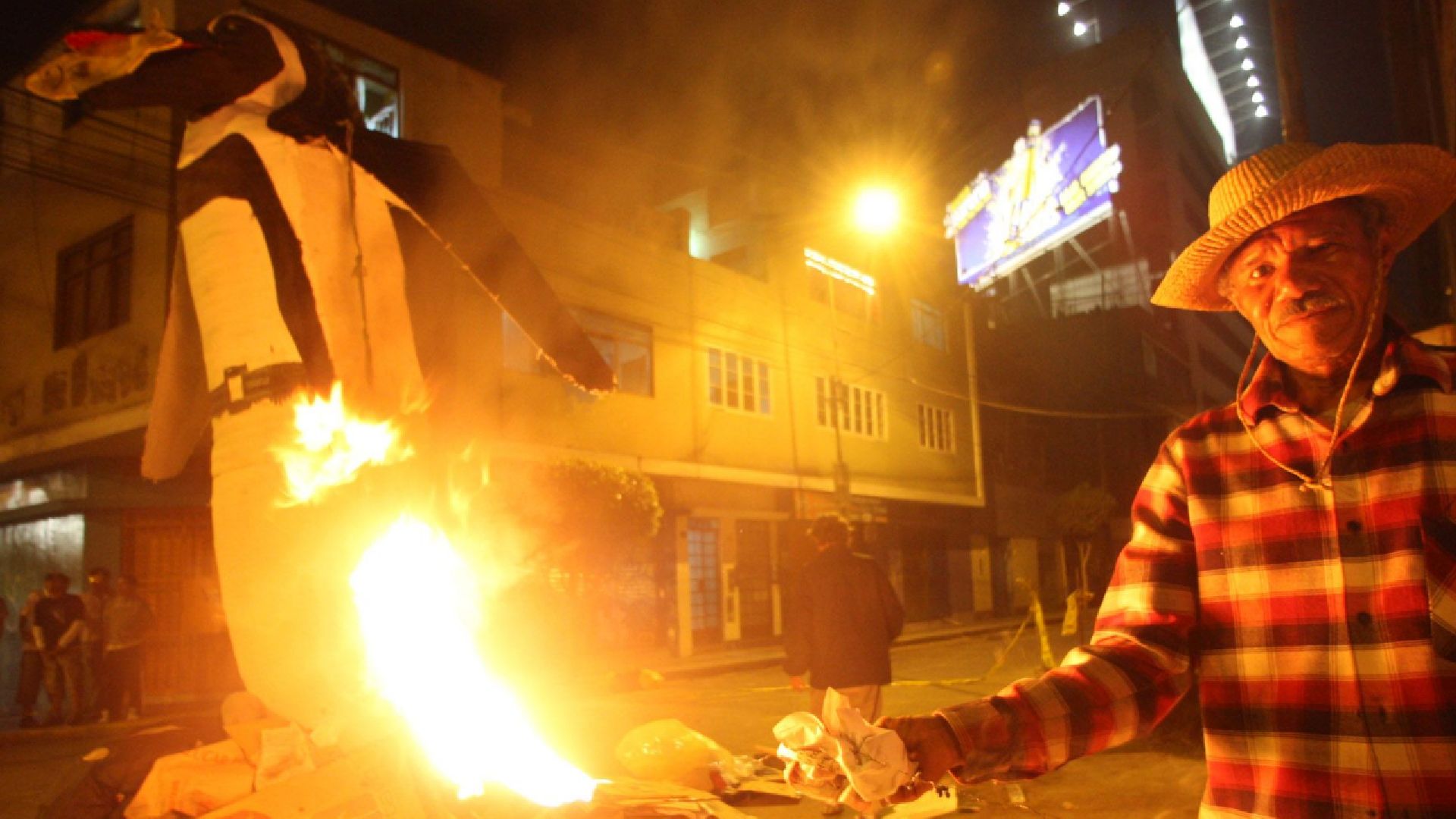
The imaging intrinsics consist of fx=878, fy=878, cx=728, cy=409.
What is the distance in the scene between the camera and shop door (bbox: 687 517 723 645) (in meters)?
20.3

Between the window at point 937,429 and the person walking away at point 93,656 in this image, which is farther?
the window at point 937,429

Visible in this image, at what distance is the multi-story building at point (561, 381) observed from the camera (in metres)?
13.6

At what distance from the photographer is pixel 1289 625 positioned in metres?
1.69

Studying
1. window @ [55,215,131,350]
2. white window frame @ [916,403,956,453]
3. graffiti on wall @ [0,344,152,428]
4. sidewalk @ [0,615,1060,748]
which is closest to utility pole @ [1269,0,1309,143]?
sidewalk @ [0,615,1060,748]

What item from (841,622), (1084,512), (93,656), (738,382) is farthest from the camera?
(1084,512)

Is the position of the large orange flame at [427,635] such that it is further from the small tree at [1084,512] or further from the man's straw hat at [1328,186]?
the small tree at [1084,512]

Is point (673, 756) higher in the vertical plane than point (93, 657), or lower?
higher

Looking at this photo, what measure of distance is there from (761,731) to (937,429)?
71.7 ft

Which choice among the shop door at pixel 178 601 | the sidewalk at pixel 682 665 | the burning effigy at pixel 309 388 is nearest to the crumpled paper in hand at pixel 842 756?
the burning effigy at pixel 309 388

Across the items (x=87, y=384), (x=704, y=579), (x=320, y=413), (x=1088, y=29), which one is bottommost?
(x=704, y=579)

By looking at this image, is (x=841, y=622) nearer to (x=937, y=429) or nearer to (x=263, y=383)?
(x=263, y=383)

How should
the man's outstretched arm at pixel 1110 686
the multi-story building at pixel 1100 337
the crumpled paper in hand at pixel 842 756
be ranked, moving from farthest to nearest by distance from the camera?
the multi-story building at pixel 1100 337
the man's outstretched arm at pixel 1110 686
the crumpled paper in hand at pixel 842 756

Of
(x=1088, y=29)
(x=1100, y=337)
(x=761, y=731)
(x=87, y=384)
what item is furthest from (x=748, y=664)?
(x=1088, y=29)

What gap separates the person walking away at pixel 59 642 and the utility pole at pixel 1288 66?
1455 cm
